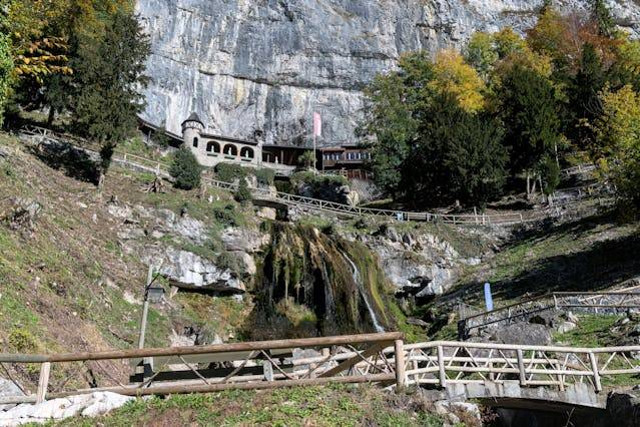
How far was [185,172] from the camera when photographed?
32438 millimetres

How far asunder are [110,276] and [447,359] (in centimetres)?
1360

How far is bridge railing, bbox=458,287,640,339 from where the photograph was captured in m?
18.5

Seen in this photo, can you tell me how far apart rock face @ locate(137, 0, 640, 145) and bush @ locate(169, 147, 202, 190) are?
23641 mm

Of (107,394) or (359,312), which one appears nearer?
(107,394)

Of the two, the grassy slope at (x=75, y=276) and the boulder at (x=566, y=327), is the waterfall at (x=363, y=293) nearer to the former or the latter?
the grassy slope at (x=75, y=276)

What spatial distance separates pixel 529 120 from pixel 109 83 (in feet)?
87.9

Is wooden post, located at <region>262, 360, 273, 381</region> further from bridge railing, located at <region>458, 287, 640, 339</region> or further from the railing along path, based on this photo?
the railing along path

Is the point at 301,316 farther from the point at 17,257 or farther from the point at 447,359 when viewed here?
the point at 447,359

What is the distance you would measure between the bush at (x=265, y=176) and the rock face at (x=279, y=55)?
11604mm

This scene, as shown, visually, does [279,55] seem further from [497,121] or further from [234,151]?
[497,121]

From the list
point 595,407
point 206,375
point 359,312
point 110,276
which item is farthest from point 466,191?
point 206,375

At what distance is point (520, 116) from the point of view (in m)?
39.5

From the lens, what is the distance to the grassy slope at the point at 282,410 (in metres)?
6.90

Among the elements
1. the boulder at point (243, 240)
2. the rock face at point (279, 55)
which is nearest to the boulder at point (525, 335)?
the boulder at point (243, 240)
